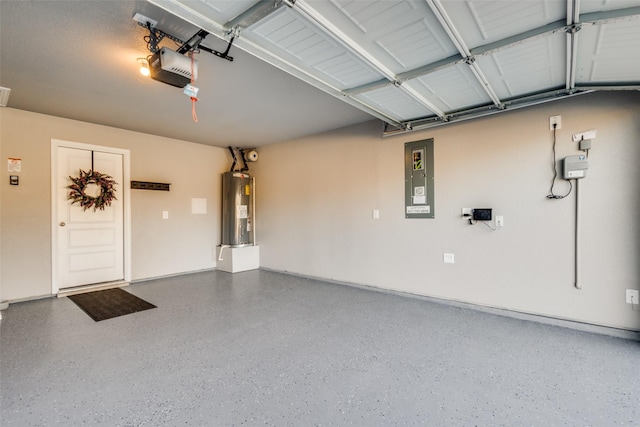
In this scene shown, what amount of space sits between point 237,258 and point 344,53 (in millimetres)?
4467

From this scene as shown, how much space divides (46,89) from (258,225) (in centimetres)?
372

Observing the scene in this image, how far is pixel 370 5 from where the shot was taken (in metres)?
1.58

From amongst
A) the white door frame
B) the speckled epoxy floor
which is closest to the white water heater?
the white door frame

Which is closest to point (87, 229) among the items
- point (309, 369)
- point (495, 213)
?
point (309, 369)

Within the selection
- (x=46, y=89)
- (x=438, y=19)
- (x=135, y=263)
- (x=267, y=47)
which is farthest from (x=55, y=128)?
(x=438, y=19)

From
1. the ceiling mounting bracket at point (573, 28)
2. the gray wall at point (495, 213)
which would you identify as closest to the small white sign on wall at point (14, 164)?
the gray wall at point (495, 213)

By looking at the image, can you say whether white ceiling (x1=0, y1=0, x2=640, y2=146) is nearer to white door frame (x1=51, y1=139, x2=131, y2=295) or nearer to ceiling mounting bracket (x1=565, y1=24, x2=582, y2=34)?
ceiling mounting bracket (x1=565, y1=24, x2=582, y2=34)

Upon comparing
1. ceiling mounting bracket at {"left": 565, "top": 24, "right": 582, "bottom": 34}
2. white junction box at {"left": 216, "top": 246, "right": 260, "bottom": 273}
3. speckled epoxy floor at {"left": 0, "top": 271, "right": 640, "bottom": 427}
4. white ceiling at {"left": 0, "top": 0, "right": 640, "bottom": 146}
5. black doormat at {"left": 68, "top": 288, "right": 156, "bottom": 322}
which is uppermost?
white ceiling at {"left": 0, "top": 0, "right": 640, "bottom": 146}

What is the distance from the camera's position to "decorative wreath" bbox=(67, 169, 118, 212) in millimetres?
4141

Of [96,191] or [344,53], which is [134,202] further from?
[344,53]

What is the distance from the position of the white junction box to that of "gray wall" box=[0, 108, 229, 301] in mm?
253

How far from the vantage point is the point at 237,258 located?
5555 millimetres

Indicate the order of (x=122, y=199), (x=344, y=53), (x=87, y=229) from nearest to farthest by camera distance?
(x=344, y=53) → (x=87, y=229) → (x=122, y=199)

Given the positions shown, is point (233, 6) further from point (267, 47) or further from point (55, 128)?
point (55, 128)
